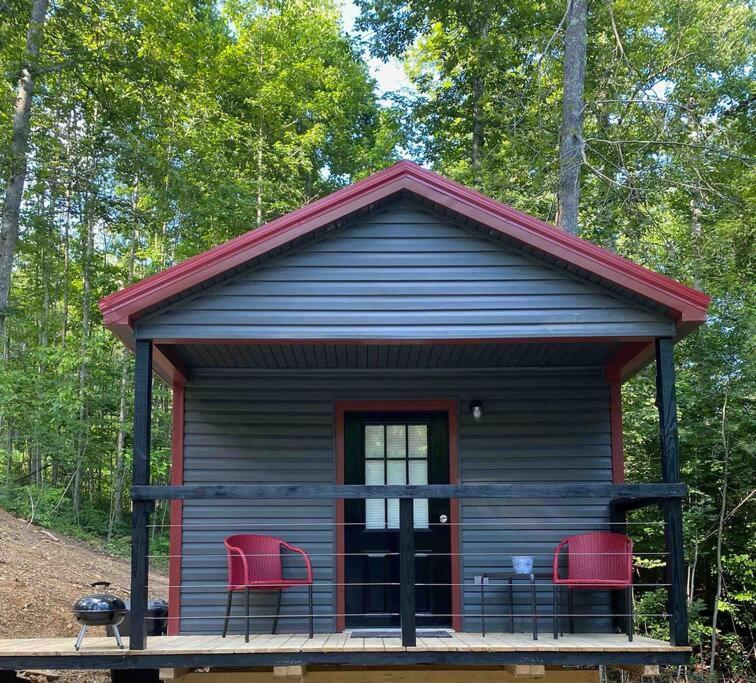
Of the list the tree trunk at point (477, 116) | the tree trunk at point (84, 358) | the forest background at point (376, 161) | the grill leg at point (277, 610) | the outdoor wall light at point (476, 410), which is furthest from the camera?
the tree trunk at point (477, 116)

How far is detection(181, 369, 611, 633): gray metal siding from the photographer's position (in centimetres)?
704

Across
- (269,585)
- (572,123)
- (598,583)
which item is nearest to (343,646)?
(269,585)

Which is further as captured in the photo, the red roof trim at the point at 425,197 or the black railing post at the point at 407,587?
the red roof trim at the point at 425,197

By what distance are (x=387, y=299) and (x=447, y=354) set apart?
1265 mm

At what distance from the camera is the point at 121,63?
14.6 metres

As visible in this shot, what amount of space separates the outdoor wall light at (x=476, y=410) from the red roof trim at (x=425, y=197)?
201 cm

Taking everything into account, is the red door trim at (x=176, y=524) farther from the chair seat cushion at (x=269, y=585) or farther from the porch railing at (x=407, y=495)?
the porch railing at (x=407, y=495)

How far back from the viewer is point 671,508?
17.7ft

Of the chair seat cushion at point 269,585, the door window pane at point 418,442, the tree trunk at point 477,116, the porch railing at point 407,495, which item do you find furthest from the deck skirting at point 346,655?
the tree trunk at point 477,116

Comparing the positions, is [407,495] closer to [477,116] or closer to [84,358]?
[84,358]

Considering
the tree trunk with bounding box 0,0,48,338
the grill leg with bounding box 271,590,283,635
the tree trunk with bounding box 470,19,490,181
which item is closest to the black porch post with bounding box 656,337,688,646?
the grill leg with bounding box 271,590,283,635

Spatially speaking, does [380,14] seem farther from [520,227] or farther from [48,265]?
[520,227]

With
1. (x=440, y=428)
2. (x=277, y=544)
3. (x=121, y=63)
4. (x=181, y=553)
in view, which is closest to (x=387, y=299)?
(x=440, y=428)

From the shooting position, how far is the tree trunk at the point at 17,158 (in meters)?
12.9
